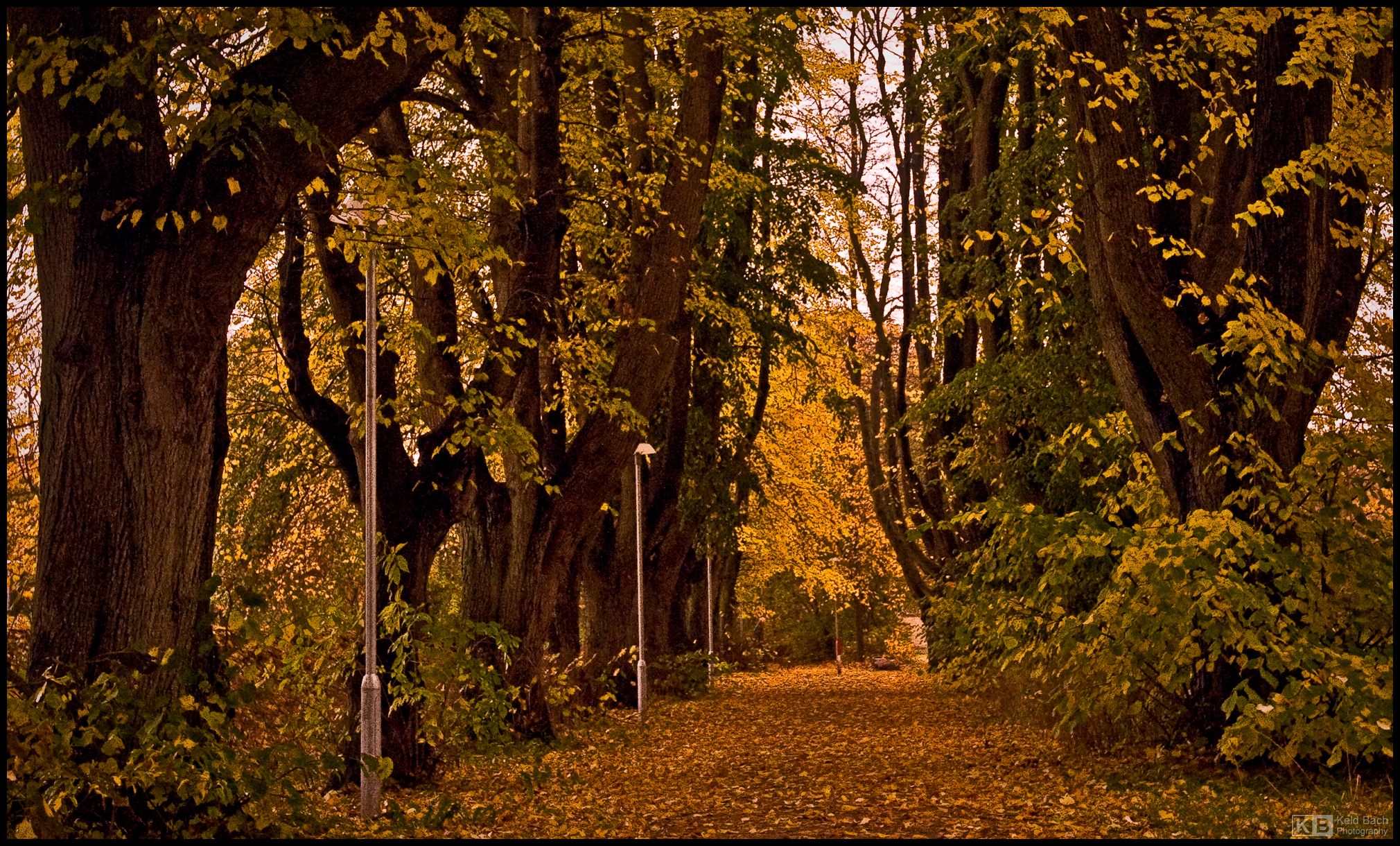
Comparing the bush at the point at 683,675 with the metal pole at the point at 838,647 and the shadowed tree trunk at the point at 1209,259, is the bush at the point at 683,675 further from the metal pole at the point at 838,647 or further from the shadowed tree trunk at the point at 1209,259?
the shadowed tree trunk at the point at 1209,259

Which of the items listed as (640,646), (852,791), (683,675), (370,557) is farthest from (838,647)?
(370,557)

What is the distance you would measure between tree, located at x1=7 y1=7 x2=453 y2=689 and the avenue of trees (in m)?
0.02

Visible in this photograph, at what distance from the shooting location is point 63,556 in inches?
305

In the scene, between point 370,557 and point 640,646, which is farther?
point 640,646

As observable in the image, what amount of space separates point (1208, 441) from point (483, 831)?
22.1 feet

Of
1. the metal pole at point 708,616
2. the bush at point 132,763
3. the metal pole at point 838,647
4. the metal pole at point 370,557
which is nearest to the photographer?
the bush at point 132,763

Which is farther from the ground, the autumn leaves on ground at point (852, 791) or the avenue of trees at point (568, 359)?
the avenue of trees at point (568, 359)

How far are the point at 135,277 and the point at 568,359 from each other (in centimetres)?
646

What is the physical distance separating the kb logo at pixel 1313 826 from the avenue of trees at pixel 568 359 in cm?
66

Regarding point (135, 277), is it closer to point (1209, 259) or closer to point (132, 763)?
point (132, 763)

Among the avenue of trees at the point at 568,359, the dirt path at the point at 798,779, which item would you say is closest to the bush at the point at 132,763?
the avenue of trees at the point at 568,359

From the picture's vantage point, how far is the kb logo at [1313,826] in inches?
316

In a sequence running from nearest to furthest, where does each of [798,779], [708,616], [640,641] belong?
1. [798,779]
2. [640,641]
3. [708,616]

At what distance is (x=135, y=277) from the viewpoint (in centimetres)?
791
